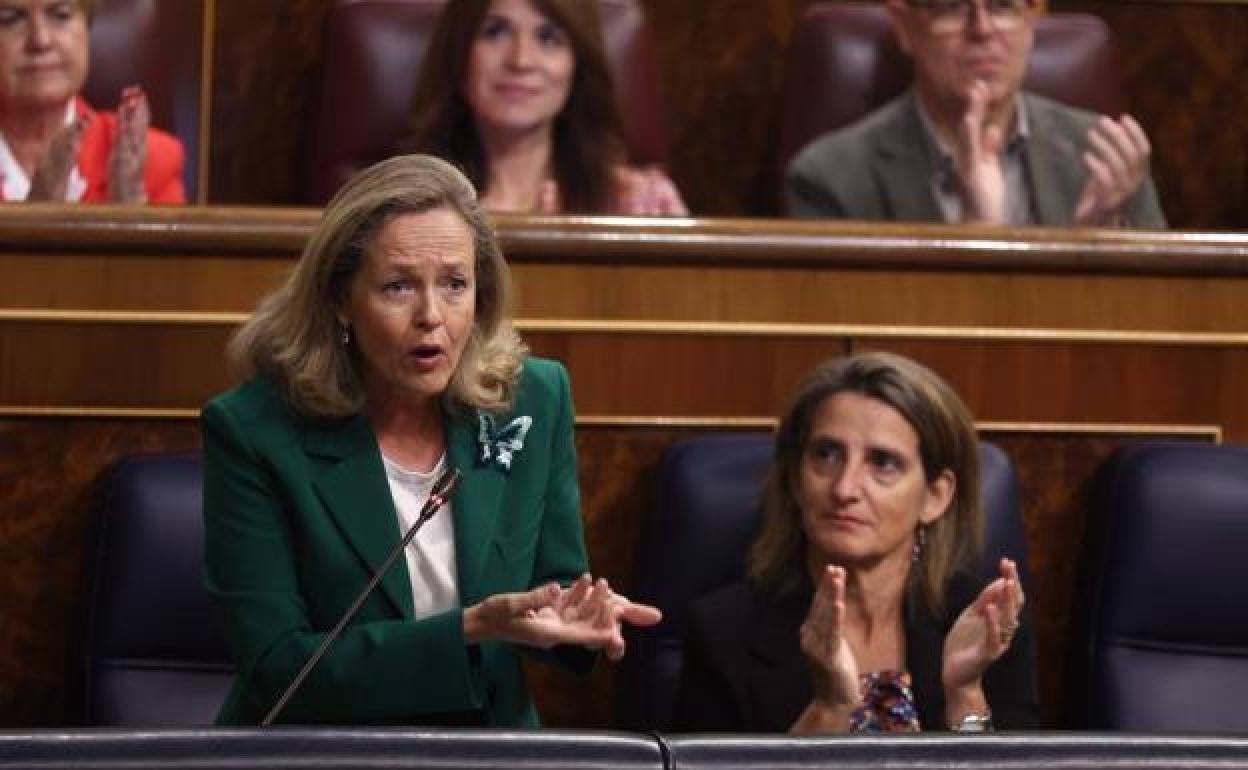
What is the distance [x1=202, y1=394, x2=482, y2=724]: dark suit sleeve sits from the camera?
90 centimetres

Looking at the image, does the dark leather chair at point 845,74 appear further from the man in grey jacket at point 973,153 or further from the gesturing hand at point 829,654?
the gesturing hand at point 829,654

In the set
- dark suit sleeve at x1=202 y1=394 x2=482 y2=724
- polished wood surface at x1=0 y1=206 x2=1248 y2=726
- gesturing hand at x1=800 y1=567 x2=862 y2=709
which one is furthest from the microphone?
polished wood surface at x1=0 y1=206 x2=1248 y2=726

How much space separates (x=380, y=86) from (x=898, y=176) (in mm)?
310

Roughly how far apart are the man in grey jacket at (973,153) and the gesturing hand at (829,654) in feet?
1.37

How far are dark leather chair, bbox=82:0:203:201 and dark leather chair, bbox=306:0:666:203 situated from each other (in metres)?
0.08

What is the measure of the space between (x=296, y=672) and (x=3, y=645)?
0.32m

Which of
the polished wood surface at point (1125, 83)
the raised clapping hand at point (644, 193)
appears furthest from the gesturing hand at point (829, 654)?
the polished wood surface at point (1125, 83)

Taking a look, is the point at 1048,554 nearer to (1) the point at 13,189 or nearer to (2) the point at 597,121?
(2) the point at 597,121

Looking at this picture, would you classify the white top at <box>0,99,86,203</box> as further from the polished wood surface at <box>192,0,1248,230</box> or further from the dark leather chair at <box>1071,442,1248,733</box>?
the dark leather chair at <box>1071,442,1248,733</box>

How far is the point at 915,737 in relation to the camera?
0.59 m

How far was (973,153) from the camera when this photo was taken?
1.43 m

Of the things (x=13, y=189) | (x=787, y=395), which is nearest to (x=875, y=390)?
(x=787, y=395)

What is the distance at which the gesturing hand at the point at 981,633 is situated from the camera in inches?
41.4

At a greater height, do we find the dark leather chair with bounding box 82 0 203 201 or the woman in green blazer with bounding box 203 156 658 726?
the dark leather chair with bounding box 82 0 203 201
